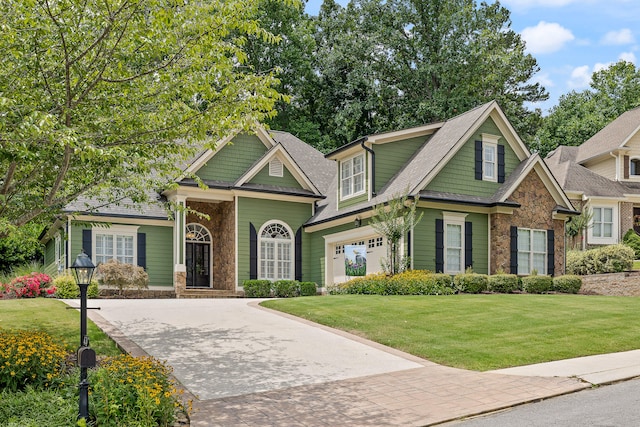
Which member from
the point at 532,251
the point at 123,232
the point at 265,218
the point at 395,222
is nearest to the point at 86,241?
the point at 123,232

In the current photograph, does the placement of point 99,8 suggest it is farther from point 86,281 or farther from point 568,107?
point 568,107

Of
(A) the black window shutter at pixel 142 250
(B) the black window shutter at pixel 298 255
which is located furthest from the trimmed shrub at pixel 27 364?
(B) the black window shutter at pixel 298 255

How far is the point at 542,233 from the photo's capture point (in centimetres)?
2375

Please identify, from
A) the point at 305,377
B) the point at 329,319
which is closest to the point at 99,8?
the point at 305,377

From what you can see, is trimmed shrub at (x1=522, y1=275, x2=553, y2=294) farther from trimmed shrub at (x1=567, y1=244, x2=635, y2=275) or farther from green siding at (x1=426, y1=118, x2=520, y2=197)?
trimmed shrub at (x1=567, y1=244, x2=635, y2=275)

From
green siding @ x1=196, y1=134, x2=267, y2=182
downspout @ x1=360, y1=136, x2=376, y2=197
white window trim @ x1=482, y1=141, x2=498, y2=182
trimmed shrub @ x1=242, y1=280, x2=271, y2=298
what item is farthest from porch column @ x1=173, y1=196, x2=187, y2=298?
white window trim @ x1=482, y1=141, x2=498, y2=182

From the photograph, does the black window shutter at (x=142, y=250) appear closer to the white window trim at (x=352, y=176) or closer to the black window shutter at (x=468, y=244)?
the white window trim at (x=352, y=176)

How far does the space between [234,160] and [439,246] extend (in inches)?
355

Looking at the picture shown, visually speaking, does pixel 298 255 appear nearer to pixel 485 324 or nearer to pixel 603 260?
pixel 603 260

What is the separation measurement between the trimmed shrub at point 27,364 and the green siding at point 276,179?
16394 millimetres

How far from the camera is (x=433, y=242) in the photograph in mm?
A: 21719

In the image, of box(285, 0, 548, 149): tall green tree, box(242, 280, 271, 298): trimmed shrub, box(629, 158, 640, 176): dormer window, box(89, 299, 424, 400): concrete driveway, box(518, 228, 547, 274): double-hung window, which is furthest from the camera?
box(285, 0, 548, 149): tall green tree

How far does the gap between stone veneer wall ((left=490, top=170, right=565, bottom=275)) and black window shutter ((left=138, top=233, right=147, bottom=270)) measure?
12945 mm

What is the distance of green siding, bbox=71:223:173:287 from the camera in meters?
24.9
